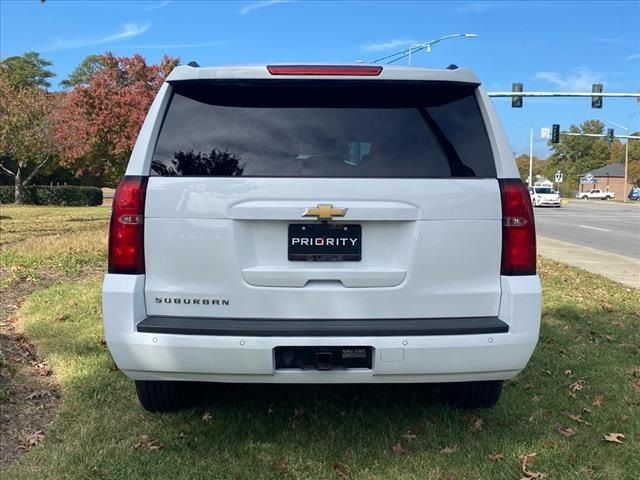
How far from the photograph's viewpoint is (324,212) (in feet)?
9.57

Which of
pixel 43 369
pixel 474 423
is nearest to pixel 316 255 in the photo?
pixel 474 423

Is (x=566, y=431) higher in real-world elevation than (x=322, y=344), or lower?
lower

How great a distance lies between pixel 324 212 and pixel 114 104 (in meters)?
27.8

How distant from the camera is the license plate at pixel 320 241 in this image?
2959 millimetres

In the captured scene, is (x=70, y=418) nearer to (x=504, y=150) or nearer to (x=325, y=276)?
(x=325, y=276)

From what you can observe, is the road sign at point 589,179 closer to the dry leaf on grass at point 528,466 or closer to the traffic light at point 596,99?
the traffic light at point 596,99

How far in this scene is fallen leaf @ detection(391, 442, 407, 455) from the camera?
3396 millimetres

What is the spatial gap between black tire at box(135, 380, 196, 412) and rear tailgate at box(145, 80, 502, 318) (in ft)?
2.69

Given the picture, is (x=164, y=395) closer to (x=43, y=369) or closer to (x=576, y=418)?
(x=43, y=369)

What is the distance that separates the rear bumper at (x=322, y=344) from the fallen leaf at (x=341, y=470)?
523 millimetres

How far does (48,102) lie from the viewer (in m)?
34.3

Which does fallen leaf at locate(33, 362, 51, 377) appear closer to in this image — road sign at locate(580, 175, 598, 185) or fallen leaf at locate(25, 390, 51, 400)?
fallen leaf at locate(25, 390, 51, 400)

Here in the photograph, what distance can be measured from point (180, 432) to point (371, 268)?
155cm

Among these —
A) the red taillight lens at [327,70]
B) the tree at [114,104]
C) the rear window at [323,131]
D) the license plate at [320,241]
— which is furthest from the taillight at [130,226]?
the tree at [114,104]
